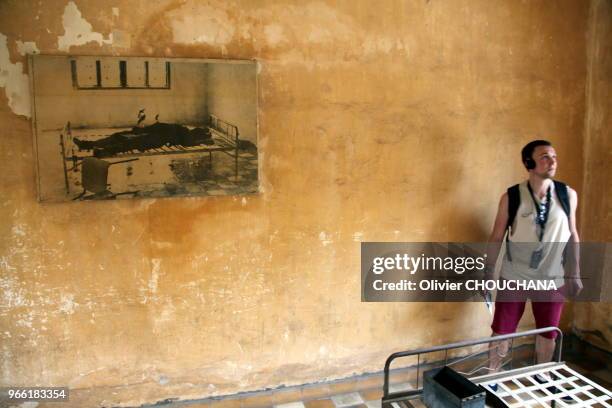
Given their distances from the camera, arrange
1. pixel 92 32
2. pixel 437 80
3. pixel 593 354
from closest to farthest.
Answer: pixel 92 32
pixel 437 80
pixel 593 354

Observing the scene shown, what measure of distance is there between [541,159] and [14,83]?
314 centimetres

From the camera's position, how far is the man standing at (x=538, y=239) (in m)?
2.88

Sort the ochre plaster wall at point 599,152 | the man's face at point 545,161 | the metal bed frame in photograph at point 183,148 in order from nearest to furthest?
the metal bed frame in photograph at point 183,148
the man's face at point 545,161
the ochre plaster wall at point 599,152

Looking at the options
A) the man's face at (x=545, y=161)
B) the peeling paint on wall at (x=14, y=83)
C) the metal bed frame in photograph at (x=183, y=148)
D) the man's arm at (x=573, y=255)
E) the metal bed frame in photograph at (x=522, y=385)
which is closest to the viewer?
the metal bed frame in photograph at (x=522, y=385)

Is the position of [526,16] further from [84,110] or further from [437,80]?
[84,110]

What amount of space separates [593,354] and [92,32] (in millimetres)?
4253

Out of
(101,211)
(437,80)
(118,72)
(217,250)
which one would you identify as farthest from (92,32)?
(437,80)

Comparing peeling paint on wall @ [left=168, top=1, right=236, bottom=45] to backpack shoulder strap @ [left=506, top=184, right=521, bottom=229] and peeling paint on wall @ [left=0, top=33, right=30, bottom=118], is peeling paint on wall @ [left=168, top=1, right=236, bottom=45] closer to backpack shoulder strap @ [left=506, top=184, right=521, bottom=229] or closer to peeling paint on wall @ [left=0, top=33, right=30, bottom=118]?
peeling paint on wall @ [left=0, top=33, right=30, bottom=118]

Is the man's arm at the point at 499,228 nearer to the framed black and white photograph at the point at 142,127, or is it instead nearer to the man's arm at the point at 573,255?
the man's arm at the point at 573,255

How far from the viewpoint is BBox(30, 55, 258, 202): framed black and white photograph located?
2.49m

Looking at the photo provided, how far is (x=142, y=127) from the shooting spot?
2.60 meters

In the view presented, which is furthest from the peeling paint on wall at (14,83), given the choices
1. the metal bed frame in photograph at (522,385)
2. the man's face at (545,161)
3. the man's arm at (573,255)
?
the man's arm at (573,255)

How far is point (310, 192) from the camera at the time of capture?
2.96 metres

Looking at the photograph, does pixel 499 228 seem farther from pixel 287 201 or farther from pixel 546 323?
pixel 287 201
